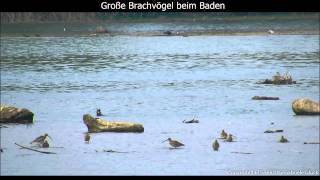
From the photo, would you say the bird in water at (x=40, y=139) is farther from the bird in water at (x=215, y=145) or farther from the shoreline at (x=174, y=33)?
the shoreline at (x=174, y=33)

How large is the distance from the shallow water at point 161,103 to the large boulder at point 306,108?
9.9 inches

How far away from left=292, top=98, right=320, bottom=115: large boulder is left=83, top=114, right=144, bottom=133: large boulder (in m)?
Answer: 5.70

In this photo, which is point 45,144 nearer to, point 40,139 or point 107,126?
point 40,139

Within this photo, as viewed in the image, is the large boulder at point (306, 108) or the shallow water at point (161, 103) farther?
the large boulder at point (306, 108)

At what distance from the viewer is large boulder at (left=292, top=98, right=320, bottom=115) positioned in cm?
3325

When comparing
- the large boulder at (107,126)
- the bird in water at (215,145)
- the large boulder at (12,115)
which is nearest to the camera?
the bird in water at (215,145)

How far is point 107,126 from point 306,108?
692 centimetres

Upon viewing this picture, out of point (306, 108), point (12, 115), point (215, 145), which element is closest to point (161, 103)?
point (306, 108)

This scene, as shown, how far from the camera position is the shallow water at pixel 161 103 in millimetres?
27219

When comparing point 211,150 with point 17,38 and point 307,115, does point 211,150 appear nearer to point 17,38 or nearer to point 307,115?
point 307,115
